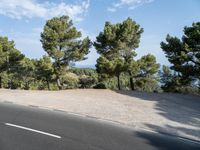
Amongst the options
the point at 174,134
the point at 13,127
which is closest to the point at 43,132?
the point at 13,127

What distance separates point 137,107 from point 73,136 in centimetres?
811

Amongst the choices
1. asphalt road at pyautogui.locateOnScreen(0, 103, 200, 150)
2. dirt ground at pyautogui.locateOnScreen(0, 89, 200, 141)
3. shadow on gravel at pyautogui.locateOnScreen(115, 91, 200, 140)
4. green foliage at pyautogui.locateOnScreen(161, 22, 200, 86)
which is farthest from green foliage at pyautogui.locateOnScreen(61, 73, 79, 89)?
asphalt road at pyautogui.locateOnScreen(0, 103, 200, 150)

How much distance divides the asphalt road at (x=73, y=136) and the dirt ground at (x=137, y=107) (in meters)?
1.38

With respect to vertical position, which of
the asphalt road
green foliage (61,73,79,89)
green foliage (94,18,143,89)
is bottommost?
the asphalt road

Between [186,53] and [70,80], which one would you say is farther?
[70,80]

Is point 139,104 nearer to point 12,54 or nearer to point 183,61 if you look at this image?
point 183,61

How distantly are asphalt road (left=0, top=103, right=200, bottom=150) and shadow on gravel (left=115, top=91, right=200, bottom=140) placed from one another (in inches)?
62.8

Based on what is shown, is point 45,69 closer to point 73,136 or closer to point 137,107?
point 137,107

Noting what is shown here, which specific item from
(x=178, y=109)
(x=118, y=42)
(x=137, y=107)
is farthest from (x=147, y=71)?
(x=137, y=107)

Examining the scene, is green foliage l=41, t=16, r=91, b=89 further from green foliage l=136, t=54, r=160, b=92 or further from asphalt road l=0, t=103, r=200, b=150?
asphalt road l=0, t=103, r=200, b=150

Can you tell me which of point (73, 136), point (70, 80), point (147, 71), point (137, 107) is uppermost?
point (147, 71)

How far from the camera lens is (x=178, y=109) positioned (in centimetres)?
1772

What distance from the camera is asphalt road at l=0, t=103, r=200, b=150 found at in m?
8.75

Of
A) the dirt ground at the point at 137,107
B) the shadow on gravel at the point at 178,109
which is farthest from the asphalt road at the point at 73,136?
the shadow on gravel at the point at 178,109
